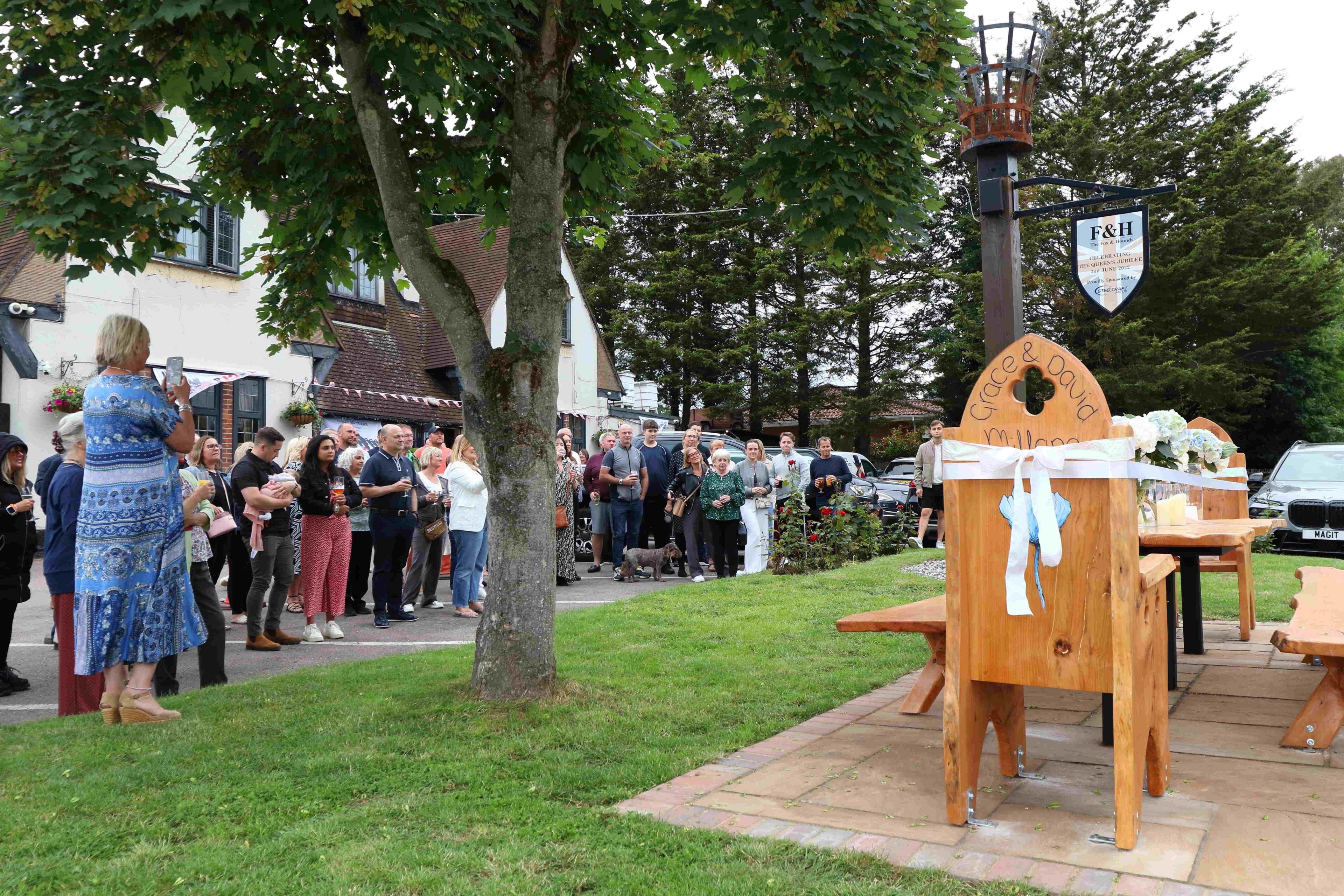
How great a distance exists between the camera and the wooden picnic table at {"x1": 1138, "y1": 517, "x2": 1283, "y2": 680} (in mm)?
5160

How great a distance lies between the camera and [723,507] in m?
11.9

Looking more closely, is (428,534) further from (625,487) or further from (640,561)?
(625,487)

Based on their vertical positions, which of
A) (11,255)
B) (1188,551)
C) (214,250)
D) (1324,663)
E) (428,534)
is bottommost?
(1324,663)

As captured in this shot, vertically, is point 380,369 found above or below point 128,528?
above

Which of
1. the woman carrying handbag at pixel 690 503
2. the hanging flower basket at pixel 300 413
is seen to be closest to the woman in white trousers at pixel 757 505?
the woman carrying handbag at pixel 690 503

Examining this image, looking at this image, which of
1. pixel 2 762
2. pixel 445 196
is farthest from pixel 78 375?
pixel 2 762

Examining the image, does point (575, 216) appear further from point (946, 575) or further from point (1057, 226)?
point (1057, 226)

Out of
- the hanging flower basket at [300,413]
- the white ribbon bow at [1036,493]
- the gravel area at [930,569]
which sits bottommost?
the gravel area at [930,569]

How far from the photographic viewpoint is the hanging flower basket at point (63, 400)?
16.0 metres

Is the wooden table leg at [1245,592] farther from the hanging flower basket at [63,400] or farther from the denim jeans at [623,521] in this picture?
the hanging flower basket at [63,400]

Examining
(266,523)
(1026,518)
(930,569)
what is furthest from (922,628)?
(930,569)

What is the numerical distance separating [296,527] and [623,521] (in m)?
5.04

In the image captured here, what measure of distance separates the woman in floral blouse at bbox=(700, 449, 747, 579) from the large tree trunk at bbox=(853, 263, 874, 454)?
915 inches

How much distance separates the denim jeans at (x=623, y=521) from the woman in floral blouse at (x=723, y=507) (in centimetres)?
154
